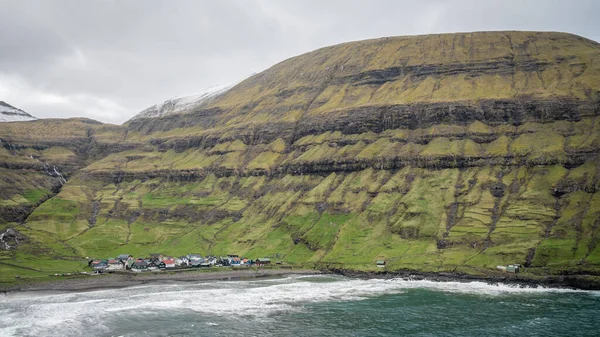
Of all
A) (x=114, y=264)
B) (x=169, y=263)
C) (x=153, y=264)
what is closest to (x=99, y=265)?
(x=114, y=264)

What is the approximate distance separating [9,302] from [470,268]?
14113 cm

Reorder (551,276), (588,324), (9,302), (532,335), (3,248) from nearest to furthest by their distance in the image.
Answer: (532,335)
(588,324)
(9,302)
(551,276)
(3,248)

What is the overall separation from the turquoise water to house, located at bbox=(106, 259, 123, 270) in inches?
1332

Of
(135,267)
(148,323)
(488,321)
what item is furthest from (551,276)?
(135,267)

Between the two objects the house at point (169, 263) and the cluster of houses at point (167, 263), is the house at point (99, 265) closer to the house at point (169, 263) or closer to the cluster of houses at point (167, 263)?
the cluster of houses at point (167, 263)

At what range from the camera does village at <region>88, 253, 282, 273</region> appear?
184 metres

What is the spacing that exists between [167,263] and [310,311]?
93.9m

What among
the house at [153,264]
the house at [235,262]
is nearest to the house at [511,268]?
the house at [235,262]

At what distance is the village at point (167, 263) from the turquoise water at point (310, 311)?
3146 cm

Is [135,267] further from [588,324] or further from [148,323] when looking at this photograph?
[588,324]

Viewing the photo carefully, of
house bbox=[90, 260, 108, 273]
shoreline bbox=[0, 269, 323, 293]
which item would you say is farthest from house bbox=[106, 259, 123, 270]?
shoreline bbox=[0, 269, 323, 293]

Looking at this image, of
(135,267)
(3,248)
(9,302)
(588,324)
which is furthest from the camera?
(3,248)

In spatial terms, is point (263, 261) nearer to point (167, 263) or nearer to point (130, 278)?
point (167, 263)

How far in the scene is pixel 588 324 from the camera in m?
97.3
